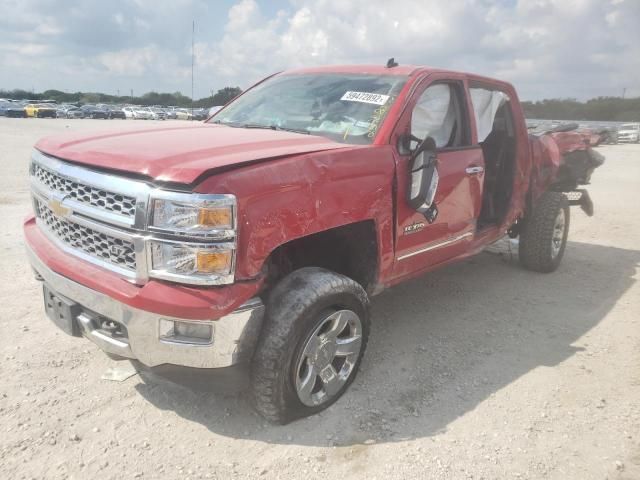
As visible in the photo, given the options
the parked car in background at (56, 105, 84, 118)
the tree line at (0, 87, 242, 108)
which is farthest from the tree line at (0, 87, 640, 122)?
the parked car in background at (56, 105, 84, 118)

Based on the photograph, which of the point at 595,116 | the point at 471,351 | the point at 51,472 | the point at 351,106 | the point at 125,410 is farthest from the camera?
the point at 595,116

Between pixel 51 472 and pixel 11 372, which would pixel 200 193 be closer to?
pixel 51 472

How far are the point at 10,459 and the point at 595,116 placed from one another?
6036 cm

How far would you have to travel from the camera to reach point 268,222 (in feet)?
7.84

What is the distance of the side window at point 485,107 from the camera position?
14.4 ft

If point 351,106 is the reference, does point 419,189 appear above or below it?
below

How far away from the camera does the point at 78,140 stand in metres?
2.89

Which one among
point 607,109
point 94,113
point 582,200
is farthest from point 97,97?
point 582,200

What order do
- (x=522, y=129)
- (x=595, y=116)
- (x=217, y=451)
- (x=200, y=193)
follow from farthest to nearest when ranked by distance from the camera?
1. (x=595, y=116)
2. (x=522, y=129)
3. (x=217, y=451)
4. (x=200, y=193)

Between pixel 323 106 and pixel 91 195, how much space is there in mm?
1667

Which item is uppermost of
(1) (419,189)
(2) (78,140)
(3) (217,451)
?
(2) (78,140)

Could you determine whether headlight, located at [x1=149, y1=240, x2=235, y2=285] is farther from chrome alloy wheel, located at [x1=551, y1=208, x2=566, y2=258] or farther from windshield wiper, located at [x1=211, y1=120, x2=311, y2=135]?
chrome alloy wheel, located at [x1=551, y1=208, x2=566, y2=258]

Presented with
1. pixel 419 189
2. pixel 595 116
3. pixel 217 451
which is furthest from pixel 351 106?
pixel 595 116

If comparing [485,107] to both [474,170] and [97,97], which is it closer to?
[474,170]
